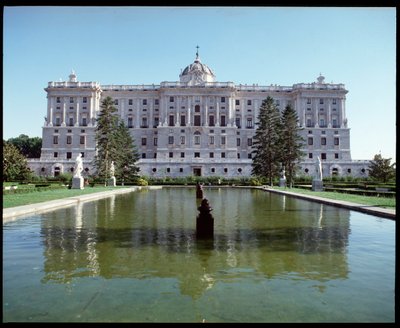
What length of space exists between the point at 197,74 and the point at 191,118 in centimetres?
1022

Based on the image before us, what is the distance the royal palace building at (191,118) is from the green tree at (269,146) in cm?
2107

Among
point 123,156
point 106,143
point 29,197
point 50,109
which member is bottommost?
point 29,197

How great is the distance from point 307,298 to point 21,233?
25.3ft

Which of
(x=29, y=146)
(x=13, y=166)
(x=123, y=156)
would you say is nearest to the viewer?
(x=13, y=166)

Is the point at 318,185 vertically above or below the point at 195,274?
above

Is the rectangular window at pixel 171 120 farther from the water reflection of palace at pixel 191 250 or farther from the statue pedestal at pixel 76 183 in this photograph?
the water reflection of palace at pixel 191 250

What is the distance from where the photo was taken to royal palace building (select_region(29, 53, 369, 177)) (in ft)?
256

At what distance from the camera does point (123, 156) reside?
184 feet

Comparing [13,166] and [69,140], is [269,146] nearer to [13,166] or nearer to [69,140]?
[13,166]

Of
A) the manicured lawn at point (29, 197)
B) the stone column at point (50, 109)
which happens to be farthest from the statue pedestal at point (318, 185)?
the stone column at point (50, 109)

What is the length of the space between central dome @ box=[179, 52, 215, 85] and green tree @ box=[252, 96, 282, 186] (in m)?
29.2

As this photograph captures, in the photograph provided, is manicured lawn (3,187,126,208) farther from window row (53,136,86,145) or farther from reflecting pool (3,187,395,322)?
window row (53,136,86,145)

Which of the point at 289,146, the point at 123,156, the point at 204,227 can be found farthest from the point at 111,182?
the point at 204,227
